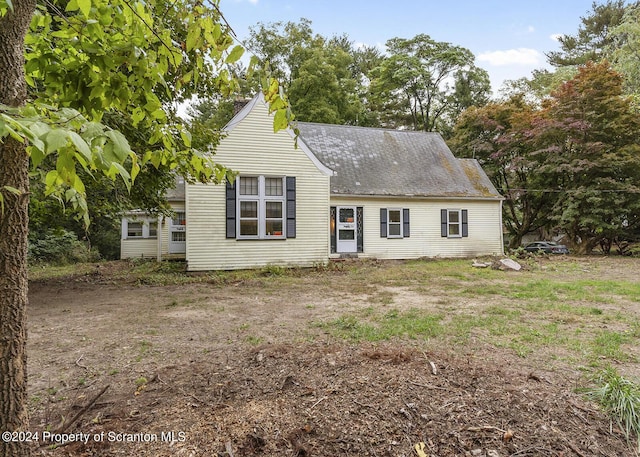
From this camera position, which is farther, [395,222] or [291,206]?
[395,222]

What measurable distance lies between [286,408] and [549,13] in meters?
17.2

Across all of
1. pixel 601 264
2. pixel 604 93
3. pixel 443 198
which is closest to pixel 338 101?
pixel 443 198

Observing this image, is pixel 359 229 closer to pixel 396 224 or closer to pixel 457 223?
pixel 396 224

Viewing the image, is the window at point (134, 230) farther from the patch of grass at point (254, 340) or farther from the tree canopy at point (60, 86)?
the tree canopy at point (60, 86)

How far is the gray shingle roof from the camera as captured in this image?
542 inches

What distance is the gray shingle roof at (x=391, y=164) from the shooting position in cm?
1376

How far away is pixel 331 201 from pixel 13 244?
11821mm

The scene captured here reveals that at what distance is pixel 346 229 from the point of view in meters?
13.3

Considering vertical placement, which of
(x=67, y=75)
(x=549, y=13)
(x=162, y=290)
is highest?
(x=549, y=13)

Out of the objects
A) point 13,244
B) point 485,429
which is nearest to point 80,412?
point 13,244

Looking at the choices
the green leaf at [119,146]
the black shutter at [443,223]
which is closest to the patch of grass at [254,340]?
the green leaf at [119,146]

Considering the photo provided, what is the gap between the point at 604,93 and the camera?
15.0 meters

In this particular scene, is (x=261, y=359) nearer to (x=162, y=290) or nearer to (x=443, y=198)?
(x=162, y=290)

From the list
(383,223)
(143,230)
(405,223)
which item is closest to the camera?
(383,223)
